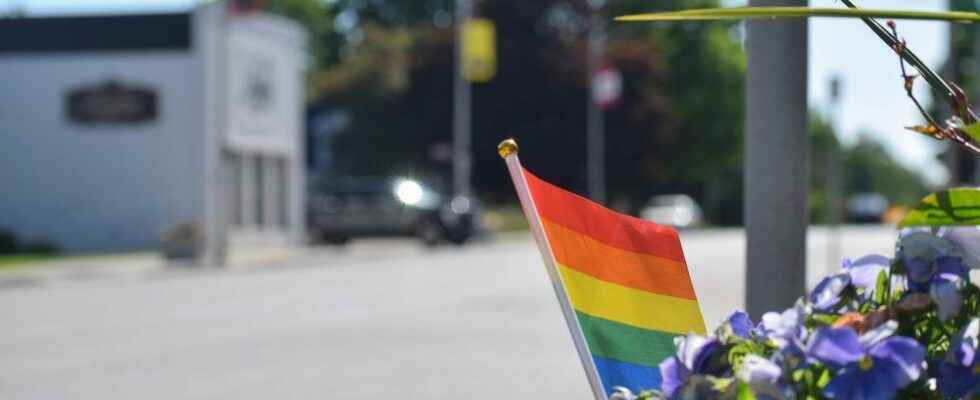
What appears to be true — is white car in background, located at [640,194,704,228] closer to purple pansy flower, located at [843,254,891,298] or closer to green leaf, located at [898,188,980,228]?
purple pansy flower, located at [843,254,891,298]

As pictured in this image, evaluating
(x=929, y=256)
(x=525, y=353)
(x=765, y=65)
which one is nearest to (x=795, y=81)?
(x=765, y=65)

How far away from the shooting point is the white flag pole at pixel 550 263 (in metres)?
2.36

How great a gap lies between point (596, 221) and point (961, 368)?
63 centimetres

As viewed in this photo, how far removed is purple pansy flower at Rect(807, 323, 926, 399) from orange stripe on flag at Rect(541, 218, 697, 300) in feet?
1.67

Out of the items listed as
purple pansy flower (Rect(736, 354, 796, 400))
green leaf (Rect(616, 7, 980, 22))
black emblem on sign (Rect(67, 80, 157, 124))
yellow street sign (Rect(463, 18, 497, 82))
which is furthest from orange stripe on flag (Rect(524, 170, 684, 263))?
yellow street sign (Rect(463, 18, 497, 82))

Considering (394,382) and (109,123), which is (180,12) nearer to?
(109,123)

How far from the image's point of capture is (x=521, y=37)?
57.4m

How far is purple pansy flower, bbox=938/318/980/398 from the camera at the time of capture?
2061 millimetres

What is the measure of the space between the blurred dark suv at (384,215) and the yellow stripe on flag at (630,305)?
115ft

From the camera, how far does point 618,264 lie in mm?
2475

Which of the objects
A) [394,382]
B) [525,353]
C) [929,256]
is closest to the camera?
[929,256]

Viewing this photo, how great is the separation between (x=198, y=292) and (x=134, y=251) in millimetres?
16307

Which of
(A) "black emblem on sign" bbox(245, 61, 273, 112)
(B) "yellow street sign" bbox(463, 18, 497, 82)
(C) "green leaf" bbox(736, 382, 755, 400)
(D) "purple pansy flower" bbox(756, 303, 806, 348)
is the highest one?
(B) "yellow street sign" bbox(463, 18, 497, 82)

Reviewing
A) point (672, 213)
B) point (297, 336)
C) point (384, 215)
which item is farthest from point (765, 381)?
point (672, 213)
